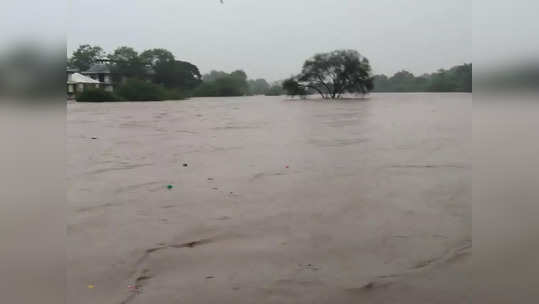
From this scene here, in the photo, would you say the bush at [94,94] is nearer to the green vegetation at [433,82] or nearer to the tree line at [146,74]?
the tree line at [146,74]

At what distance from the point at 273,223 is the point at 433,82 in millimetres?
1142

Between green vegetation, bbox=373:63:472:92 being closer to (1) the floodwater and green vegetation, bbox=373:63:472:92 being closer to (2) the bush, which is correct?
(1) the floodwater

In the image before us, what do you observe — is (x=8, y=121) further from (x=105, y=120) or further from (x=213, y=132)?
(x=105, y=120)

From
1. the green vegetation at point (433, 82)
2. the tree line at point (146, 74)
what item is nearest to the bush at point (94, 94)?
the tree line at point (146, 74)

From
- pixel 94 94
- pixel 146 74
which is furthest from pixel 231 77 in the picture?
pixel 94 94

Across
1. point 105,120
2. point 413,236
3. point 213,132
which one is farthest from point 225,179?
point 105,120

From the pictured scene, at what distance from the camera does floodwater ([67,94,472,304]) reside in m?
1.60

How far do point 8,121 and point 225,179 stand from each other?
2.54 metres

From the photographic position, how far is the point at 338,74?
3.91m

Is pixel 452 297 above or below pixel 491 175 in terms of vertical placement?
below

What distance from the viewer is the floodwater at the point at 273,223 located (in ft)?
5.26

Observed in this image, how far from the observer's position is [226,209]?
8.55 feet

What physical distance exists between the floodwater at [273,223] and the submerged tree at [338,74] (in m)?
0.58

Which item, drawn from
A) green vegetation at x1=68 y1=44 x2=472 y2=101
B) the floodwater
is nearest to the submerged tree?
green vegetation at x1=68 y1=44 x2=472 y2=101
